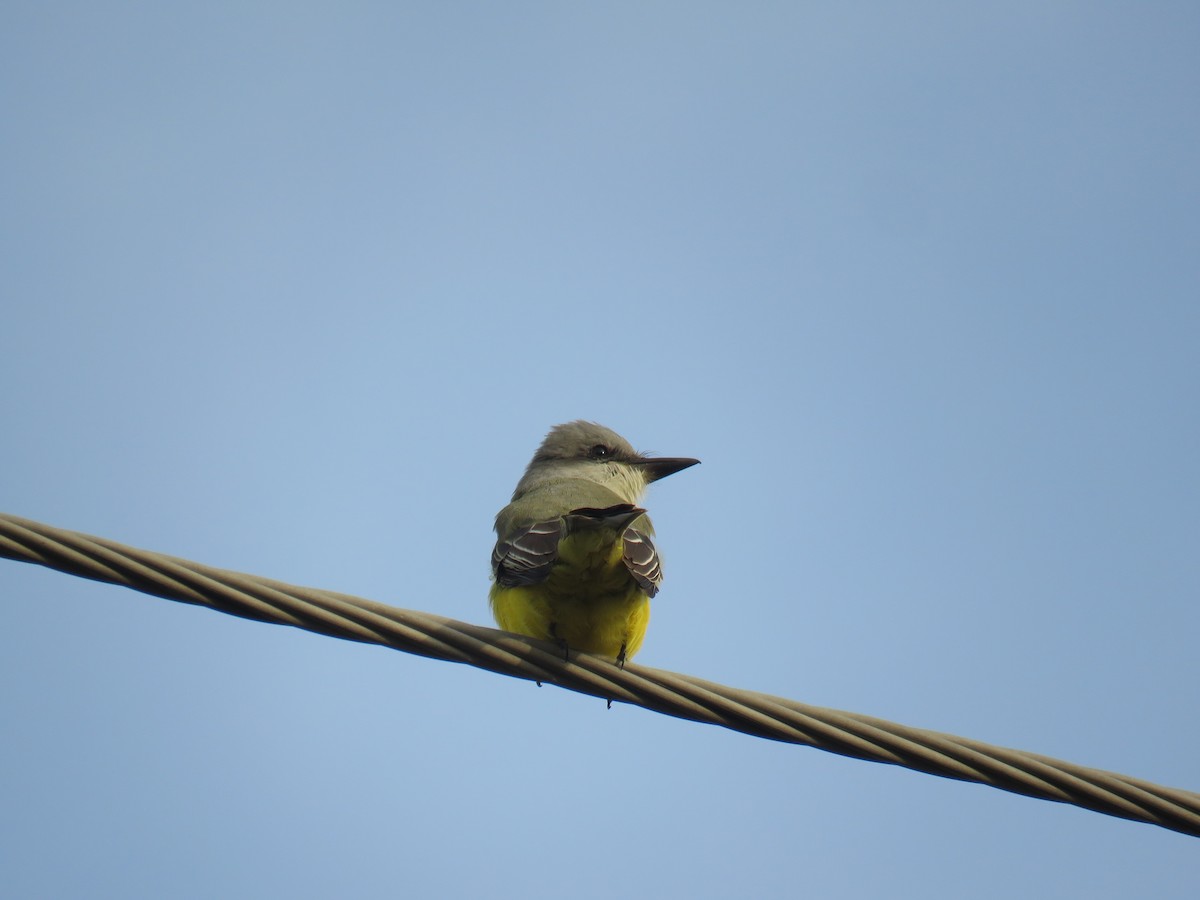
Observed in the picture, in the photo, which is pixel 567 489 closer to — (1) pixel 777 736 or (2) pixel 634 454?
(2) pixel 634 454

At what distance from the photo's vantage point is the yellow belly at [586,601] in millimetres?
4637

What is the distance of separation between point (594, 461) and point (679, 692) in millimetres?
4541

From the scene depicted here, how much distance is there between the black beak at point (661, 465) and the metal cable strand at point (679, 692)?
14.2ft

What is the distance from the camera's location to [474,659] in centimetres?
329

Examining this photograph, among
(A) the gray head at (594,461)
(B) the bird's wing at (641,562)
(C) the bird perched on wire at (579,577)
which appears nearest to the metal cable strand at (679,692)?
(C) the bird perched on wire at (579,577)

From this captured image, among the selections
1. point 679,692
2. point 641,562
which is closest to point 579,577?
point 641,562

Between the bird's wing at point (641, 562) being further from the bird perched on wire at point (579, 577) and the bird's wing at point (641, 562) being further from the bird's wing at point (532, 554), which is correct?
the bird's wing at point (532, 554)

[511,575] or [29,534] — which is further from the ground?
[511,575]

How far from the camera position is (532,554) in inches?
185

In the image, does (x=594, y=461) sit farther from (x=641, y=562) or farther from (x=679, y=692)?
(x=679, y=692)

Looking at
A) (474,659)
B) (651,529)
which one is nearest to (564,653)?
(474,659)

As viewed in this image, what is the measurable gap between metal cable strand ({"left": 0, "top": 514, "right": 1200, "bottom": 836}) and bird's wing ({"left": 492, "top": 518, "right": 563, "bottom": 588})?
1.39 meters

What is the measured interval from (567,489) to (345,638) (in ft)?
10.8

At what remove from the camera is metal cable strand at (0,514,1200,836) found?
2.87 m
